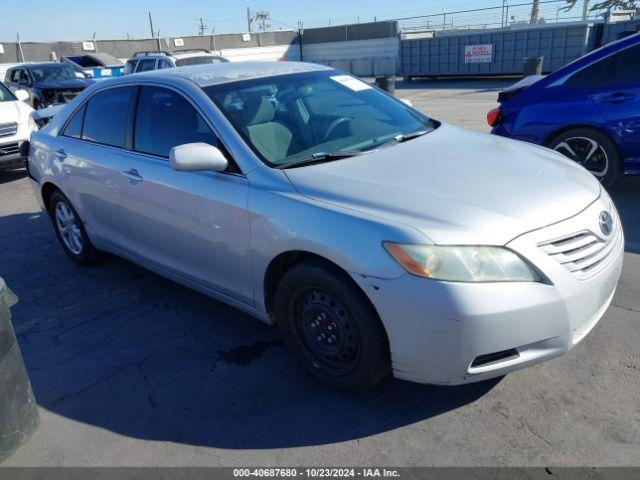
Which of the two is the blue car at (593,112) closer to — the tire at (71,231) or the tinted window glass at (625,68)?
the tinted window glass at (625,68)

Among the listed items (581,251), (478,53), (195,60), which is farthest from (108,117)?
(478,53)

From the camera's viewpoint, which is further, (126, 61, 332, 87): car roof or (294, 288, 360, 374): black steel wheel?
(126, 61, 332, 87): car roof

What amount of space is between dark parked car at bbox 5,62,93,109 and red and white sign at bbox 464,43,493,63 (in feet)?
49.4

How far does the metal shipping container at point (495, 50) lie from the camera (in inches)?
830

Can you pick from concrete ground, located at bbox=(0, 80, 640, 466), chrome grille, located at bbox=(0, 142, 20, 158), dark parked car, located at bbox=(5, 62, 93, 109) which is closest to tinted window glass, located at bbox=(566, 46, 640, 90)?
concrete ground, located at bbox=(0, 80, 640, 466)

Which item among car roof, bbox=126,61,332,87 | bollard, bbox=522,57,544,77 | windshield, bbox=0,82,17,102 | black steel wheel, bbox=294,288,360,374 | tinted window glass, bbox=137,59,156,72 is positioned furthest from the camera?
bollard, bbox=522,57,544,77

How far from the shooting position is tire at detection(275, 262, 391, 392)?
8.59 ft

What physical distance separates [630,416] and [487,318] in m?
0.97

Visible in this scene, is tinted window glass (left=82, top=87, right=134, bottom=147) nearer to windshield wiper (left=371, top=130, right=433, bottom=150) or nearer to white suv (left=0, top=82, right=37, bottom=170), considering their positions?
windshield wiper (left=371, top=130, right=433, bottom=150)

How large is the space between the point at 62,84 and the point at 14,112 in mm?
6133

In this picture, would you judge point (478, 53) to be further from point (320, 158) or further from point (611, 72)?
point (320, 158)

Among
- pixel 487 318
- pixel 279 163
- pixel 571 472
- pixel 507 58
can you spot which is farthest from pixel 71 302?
pixel 507 58

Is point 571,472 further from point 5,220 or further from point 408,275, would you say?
point 5,220

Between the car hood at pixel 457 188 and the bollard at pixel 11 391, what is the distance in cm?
151
